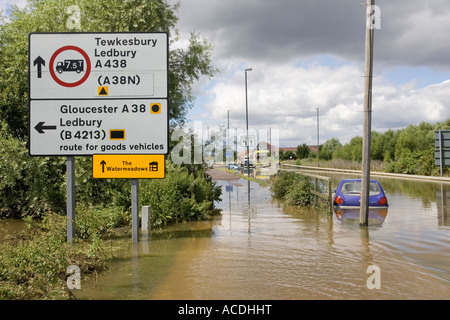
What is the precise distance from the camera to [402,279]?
743cm

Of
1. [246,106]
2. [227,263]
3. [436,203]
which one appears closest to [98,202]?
[227,263]

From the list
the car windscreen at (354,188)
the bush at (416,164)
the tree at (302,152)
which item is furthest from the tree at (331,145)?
the car windscreen at (354,188)

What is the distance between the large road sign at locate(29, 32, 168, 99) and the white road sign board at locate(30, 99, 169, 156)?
0.73 ft

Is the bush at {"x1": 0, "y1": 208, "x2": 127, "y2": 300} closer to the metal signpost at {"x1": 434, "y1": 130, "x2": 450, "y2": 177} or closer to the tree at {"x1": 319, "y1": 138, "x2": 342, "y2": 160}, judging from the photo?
the metal signpost at {"x1": 434, "y1": 130, "x2": 450, "y2": 177}

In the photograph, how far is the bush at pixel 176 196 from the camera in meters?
13.8

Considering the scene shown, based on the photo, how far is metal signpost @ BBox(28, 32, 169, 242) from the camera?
1038 cm

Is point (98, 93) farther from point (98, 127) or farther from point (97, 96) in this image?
point (98, 127)

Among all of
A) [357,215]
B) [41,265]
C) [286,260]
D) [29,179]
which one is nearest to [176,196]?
[29,179]

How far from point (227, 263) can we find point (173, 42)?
15.7 m

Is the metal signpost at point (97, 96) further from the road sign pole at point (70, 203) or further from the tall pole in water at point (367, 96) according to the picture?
the tall pole in water at point (367, 96)

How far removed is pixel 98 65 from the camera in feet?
34.6

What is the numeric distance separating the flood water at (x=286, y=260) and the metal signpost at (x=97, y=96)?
2695mm

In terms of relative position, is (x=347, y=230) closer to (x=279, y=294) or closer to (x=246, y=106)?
(x=279, y=294)

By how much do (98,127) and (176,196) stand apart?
4.72 metres
